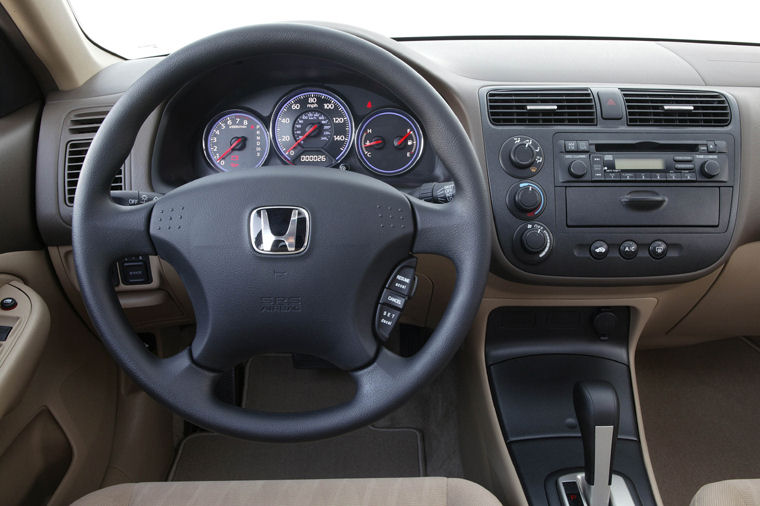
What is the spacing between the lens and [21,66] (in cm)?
123

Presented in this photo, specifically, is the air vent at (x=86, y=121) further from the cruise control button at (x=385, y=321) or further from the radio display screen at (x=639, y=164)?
the radio display screen at (x=639, y=164)

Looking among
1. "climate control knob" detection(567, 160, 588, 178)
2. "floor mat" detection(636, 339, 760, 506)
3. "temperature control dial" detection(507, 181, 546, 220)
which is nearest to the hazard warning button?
"climate control knob" detection(567, 160, 588, 178)

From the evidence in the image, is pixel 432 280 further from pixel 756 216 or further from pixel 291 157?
pixel 756 216

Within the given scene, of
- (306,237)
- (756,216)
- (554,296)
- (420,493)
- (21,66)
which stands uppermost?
(21,66)

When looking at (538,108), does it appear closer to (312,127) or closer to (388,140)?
(388,140)

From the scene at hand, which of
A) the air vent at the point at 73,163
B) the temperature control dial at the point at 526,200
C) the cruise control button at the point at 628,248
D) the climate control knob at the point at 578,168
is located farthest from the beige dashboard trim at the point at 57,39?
the cruise control button at the point at 628,248

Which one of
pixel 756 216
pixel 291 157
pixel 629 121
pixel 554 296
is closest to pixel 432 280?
pixel 554 296

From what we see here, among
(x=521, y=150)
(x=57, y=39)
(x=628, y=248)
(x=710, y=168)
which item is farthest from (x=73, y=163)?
(x=710, y=168)

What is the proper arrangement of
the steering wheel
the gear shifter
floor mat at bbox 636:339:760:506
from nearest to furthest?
1. the steering wheel
2. the gear shifter
3. floor mat at bbox 636:339:760:506

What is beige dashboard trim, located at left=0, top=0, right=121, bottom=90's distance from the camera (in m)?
1.17

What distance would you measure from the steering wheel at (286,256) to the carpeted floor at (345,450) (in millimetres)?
917

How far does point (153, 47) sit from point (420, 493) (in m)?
1.19

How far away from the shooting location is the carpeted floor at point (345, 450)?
1.77m

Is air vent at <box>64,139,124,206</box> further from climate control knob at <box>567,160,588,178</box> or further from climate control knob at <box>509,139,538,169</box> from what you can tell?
climate control knob at <box>567,160,588,178</box>
